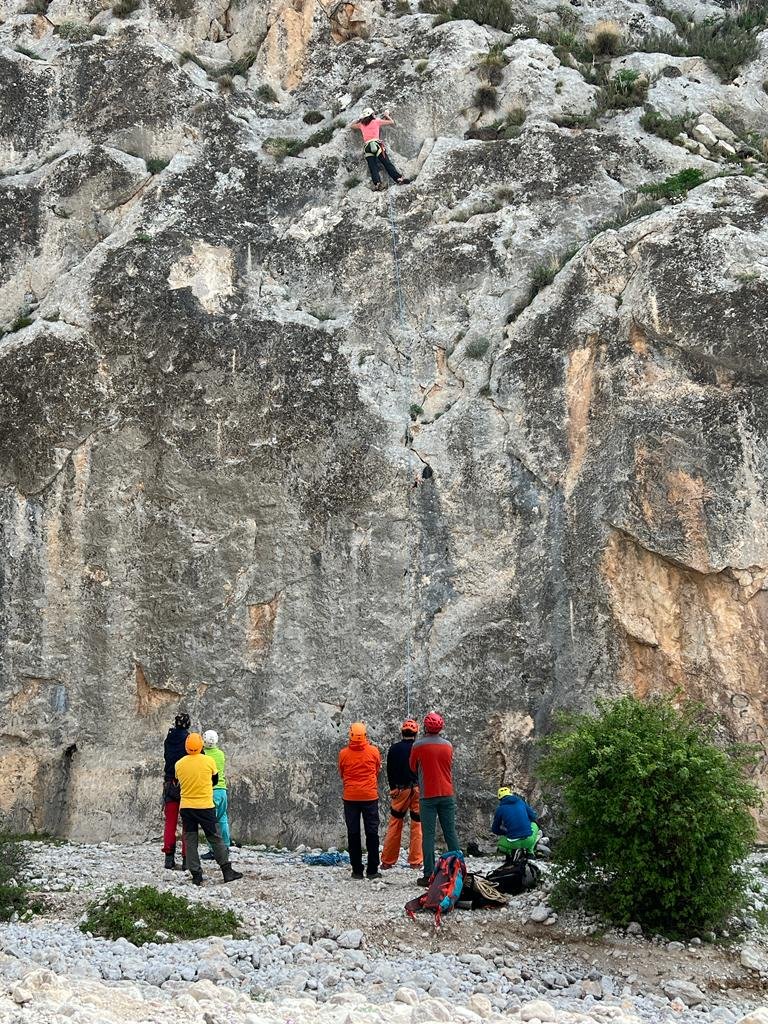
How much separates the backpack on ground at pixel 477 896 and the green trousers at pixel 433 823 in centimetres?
51

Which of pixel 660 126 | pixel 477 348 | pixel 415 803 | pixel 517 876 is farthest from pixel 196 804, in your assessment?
pixel 660 126

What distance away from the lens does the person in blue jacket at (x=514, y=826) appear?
10.3m

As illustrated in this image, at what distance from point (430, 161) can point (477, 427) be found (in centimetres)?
548

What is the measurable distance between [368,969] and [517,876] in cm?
238

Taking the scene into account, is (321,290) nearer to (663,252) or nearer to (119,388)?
(119,388)

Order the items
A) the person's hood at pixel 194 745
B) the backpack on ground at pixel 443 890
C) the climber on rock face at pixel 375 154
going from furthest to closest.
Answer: the climber on rock face at pixel 375 154 → the person's hood at pixel 194 745 → the backpack on ground at pixel 443 890

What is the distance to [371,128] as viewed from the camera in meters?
17.4

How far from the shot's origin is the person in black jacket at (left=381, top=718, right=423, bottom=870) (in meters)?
10.9

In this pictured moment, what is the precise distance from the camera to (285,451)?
48.1ft

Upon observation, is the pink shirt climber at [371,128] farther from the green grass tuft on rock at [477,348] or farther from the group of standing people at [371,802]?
the group of standing people at [371,802]

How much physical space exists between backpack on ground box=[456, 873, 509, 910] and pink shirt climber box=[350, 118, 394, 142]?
40.9ft

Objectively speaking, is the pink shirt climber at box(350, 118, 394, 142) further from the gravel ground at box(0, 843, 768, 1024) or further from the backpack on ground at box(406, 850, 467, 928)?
the gravel ground at box(0, 843, 768, 1024)

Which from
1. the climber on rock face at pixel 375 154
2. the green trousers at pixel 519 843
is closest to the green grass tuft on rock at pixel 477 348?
the climber on rock face at pixel 375 154

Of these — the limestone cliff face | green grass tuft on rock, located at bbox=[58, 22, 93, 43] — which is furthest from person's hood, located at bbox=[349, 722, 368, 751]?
green grass tuft on rock, located at bbox=[58, 22, 93, 43]
